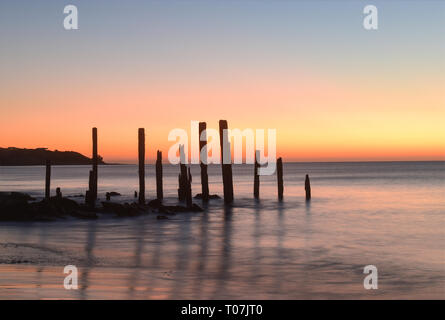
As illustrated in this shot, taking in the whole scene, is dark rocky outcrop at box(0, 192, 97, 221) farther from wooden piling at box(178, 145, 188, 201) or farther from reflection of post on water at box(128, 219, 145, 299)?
wooden piling at box(178, 145, 188, 201)

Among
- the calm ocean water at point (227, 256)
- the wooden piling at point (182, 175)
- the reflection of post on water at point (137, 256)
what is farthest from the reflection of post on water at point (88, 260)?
the wooden piling at point (182, 175)

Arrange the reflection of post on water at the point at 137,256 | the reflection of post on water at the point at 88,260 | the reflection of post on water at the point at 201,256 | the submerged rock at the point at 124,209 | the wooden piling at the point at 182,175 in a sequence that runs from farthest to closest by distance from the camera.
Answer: the wooden piling at the point at 182,175, the submerged rock at the point at 124,209, the reflection of post on water at the point at 201,256, the reflection of post on water at the point at 137,256, the reflection of post on water at the point at 88,260

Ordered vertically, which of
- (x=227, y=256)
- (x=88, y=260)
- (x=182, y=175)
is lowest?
(x=227, y=256)

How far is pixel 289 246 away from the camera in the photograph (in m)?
16.5

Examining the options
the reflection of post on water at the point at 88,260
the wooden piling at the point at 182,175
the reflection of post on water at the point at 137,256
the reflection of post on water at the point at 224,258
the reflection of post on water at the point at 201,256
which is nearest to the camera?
the reflection of post on water at the point at 88,260

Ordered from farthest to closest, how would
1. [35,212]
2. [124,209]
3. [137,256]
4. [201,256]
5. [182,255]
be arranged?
[124,209] → [35,212] → [182,255] → [201,256] → [137,256]

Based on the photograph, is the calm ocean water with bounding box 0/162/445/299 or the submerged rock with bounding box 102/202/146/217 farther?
the submerged rock with bounding box 102/202/146/217

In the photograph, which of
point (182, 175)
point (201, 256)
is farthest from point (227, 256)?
point (182, 175)

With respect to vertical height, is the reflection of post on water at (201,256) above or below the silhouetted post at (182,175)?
below

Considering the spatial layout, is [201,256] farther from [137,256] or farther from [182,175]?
[182,175]

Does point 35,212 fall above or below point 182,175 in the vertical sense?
below

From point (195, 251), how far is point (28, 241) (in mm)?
5512

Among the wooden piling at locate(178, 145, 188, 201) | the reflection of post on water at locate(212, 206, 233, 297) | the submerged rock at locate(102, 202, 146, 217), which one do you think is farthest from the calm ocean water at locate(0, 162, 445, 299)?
the wooden piling at locate(178, 145, 188, 201)

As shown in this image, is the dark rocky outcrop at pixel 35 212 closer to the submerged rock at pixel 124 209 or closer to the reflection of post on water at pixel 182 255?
the submerged rock at pixel 124 209
